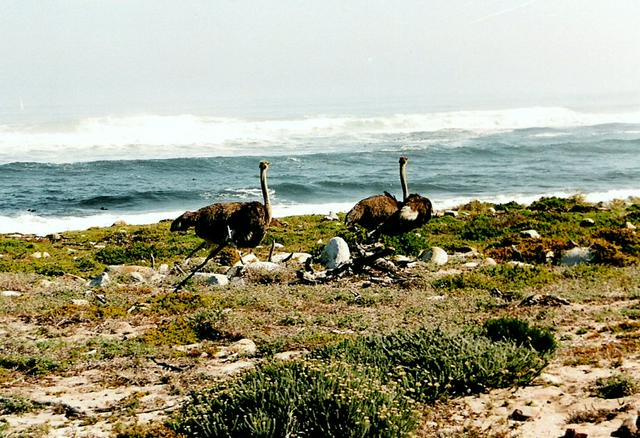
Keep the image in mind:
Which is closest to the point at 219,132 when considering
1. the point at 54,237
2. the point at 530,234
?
the point at 54,237

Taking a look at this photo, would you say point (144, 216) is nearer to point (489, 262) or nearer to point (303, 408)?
point (489, 262)

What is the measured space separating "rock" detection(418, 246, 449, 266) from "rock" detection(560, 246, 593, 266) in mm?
2155

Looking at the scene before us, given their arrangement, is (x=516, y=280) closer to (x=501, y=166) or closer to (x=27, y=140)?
(x=501, y=166)

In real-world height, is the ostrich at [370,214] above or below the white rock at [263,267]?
above

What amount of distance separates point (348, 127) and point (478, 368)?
69.0 m

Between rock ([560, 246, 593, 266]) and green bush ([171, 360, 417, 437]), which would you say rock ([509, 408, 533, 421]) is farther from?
rock ([560, 246, 593, 266])

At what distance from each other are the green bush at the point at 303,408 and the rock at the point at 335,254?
300 inches

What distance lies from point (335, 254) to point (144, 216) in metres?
15.7

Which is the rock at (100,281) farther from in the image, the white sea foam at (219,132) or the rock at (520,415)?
the white sea foam at (219,132)

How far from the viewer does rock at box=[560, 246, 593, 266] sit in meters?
13.0

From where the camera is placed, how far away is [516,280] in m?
11.7

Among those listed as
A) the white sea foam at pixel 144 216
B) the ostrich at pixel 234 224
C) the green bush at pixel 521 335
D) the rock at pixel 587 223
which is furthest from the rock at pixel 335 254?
the white sea foam at pixel 144 216

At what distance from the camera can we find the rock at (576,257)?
12953 millimetres

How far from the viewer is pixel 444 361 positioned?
666 centimetres
